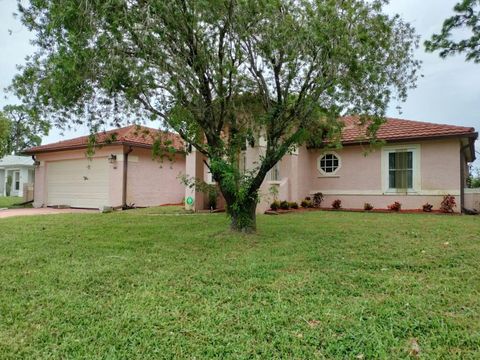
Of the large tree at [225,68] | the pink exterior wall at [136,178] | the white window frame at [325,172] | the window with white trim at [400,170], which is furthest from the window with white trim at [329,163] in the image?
the large tree at [225,68]

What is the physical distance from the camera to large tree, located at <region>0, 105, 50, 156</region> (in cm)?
830

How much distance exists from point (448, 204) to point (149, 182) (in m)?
14.3

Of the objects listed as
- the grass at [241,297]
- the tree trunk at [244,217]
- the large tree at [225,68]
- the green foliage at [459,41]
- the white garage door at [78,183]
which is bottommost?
the grass at [241,297]

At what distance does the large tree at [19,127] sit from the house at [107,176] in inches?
91.0

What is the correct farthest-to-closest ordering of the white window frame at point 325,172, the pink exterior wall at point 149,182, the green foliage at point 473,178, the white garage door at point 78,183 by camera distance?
the green foliage at point 473,178, the white garage door at point 78,183, the pink exterior wall at point 149,182, the white window frame at point 325,172

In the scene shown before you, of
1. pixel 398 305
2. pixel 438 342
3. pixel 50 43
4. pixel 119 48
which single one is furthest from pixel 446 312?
pixel 50 43

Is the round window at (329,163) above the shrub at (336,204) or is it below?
above

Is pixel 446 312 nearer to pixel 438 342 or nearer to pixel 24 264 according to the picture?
pixel 438 342

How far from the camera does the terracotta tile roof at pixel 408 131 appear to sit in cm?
1404

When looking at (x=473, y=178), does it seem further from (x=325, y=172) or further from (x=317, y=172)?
(x=317, y=172)

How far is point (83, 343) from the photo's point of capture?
3.37 metres

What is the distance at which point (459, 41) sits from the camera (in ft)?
41.9

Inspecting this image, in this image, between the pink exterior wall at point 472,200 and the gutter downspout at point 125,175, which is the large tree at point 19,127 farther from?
the pink exterior wall at point 472,200

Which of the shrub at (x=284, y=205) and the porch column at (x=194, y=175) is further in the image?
the porch column at (x=194, y=175)
